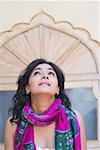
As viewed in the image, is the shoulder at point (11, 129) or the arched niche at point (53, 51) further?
the arched niche at point (53, 51)

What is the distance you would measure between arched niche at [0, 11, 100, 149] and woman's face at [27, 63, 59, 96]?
423 mm

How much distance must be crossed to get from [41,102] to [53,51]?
1.62ft

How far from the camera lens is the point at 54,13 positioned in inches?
68.6

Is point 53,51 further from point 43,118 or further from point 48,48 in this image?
point 43,118

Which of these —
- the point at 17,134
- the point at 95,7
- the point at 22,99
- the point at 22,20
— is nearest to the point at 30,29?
the point at 22,20

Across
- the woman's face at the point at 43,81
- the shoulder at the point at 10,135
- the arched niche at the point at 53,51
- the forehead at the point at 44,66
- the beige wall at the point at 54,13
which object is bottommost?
the shoulder at the point at 10,135

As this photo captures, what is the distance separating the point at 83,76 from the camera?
5.69 feet

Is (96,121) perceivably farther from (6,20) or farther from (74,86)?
(6,20)

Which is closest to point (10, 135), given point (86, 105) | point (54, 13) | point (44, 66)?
point (44, 66)

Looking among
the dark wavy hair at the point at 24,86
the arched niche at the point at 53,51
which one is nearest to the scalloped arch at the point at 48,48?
the arched niche at the point at 53,51

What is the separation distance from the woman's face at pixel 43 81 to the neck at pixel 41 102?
0.02 m

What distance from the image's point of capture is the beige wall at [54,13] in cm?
174

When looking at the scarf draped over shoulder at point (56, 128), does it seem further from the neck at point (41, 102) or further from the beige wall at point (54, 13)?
the beige wall at point (54, 13)

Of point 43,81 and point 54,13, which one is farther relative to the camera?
point 54,13
